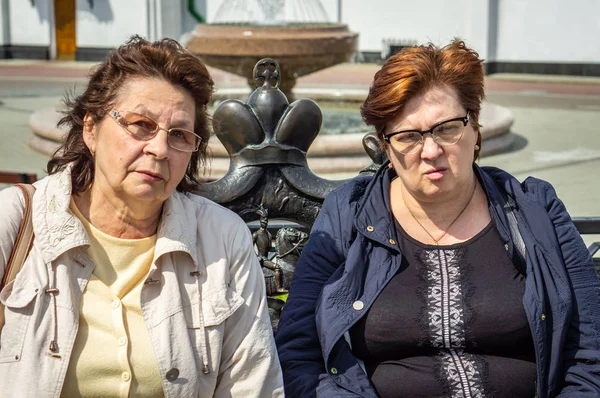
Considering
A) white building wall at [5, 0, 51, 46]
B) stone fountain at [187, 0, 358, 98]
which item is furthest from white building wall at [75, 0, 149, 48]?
stone fountain at [187, 0, 358, 98]

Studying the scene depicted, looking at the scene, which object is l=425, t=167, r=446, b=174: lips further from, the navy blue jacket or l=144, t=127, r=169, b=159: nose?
l=144, t=127, r=169, b=159: nose

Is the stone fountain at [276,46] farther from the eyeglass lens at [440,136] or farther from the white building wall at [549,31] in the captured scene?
the white building wall at [549,31]

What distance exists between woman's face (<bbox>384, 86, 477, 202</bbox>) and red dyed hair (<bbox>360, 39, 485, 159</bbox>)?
0.08 ft

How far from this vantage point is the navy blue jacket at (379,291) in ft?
8.18

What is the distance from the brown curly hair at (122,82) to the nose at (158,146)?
14 centimetres

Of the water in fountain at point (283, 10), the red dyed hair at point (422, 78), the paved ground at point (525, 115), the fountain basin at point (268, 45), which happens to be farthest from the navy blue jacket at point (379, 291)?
the water in fountain at point (283, 10)

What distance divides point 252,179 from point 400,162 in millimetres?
632

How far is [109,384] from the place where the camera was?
7.49 ft

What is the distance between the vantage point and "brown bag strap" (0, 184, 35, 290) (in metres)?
2.26

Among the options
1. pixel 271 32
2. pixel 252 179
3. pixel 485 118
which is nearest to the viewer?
pixel 252 179

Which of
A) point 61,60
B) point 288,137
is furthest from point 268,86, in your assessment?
point 61,60

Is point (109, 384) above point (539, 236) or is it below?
below

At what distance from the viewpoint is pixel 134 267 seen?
2.40 m

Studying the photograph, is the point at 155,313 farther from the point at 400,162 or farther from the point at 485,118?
the point at 485,118
